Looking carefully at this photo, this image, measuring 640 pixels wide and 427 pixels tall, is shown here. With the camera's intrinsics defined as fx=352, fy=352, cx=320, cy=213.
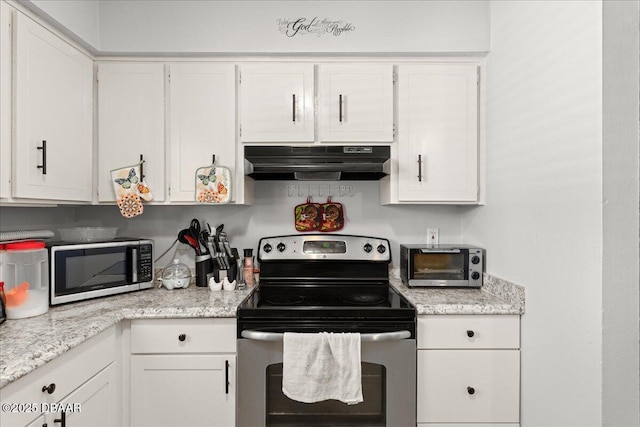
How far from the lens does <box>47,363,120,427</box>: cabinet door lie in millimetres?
1271

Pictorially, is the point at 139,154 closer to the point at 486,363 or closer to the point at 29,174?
the point at 29,174

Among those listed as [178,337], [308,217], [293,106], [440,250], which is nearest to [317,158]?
[293,106]

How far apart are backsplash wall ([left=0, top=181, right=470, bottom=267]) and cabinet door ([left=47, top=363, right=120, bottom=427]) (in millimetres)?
921

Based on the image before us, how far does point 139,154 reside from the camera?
2016mm

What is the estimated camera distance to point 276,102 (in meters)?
2.03

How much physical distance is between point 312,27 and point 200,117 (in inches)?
32.1

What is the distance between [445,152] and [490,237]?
547 millimetres

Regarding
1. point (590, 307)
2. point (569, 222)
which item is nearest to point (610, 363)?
point (590, 307)

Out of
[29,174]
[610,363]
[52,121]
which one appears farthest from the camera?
[52,121]

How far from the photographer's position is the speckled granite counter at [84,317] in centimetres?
110

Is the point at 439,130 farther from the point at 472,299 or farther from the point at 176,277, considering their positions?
the point at 176,277

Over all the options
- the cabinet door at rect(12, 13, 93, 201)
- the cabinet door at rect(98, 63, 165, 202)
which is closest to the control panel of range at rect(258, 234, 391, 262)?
the cabinet door at rect(98, 63, 165, 202)

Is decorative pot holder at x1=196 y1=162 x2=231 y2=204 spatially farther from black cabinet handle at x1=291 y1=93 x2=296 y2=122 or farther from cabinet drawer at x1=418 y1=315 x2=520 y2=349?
cabinet drawer at x1=418 y1=315 x2=520 y2=349

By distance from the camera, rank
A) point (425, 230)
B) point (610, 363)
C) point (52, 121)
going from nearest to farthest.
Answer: point (610, 363)
point (52, 121)
point (425, 230)
